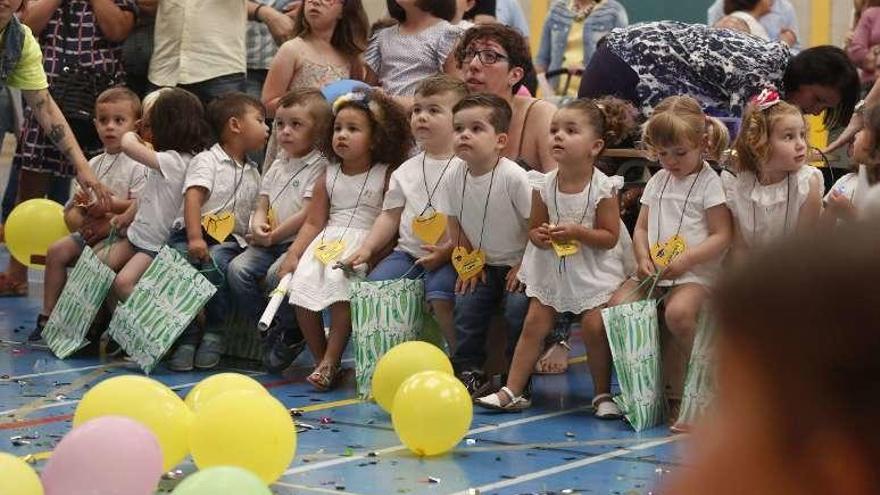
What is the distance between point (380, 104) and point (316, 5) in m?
1.08

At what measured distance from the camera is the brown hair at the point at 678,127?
5.66 meters

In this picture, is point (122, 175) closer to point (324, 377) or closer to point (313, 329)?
point (313, 329)

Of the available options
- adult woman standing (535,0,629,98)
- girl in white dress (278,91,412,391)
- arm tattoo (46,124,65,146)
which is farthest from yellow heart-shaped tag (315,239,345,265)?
adult woman standing (535,0,629,98)

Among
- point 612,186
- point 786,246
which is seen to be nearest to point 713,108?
point 612,186

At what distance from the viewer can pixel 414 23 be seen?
23.9ft

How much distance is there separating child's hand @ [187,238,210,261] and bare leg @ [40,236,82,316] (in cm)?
88

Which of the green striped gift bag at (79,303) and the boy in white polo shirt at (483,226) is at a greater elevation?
the boy in white polo shirt at (483,226)

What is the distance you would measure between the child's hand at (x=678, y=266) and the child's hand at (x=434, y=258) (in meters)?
1.03

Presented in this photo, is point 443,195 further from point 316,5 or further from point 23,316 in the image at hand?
A: point 23,316

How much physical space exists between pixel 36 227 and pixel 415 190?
2.45 m

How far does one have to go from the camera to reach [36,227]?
7684mm

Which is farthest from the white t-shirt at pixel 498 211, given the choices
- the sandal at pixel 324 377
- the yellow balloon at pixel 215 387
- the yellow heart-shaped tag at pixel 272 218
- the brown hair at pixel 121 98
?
the brown hair at pixel 121 98

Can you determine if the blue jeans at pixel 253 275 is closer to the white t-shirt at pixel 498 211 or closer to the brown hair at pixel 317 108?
the brown hair at pixel 317 108

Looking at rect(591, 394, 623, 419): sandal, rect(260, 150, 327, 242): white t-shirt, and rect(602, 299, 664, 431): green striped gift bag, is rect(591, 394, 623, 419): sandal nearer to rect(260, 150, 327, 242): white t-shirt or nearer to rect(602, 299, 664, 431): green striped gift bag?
rect(602, 299, 664, 431): green striped gift bag
